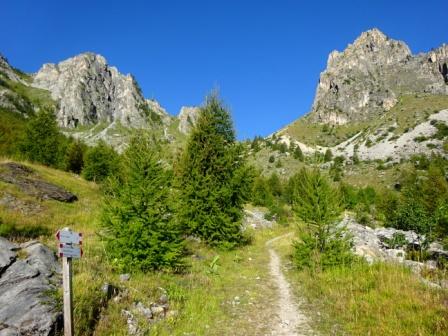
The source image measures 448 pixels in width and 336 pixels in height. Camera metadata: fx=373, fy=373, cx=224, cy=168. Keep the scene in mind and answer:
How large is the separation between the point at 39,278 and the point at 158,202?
19.4ft

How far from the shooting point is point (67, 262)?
7.48m

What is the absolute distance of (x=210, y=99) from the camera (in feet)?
86.7

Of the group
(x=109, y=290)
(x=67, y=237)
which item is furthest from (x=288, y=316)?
(x=67, y=237)

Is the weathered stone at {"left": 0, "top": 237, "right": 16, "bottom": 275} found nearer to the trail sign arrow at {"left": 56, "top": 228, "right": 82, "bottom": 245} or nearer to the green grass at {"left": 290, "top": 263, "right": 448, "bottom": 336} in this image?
the trail sign arrow at {"left": 56, "top": 228, "right": 82, "bottom": 245}

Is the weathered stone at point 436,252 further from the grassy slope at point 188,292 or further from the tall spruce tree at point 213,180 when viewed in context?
the grassy slope at point 188,292

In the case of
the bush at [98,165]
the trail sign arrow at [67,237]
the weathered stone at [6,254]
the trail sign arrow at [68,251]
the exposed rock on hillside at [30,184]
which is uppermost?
the bush at [98,165]

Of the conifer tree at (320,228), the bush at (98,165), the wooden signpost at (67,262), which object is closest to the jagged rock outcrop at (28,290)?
the wooden signpost at (67,262)

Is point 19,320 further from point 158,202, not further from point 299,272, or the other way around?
point 299,272

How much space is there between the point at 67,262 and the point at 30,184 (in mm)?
Answer: 23735

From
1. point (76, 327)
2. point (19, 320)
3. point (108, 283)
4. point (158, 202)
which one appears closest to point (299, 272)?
point (158, 202)

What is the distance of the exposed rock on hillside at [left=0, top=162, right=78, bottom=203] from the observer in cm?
2728

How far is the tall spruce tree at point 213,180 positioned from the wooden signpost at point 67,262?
1380 centimetres

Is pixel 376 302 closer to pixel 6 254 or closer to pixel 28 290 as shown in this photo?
pixel 28 290

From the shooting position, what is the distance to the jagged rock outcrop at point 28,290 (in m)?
7.69
